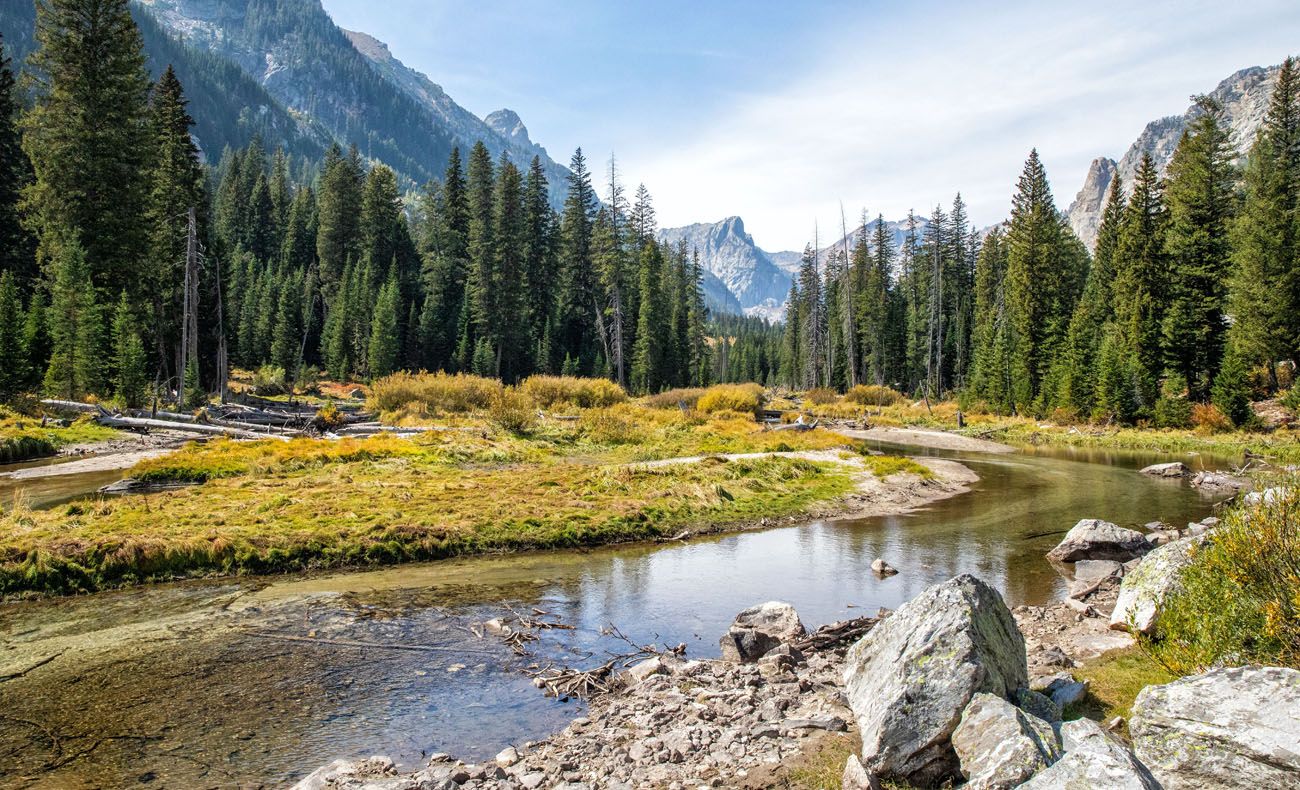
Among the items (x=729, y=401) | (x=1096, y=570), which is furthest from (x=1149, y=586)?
(x=729, y=401)

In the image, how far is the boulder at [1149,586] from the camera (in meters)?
9.35

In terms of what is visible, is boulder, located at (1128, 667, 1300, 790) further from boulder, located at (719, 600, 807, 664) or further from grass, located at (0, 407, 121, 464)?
grass, located at (0, 407, 121, 464)

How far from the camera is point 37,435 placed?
27828 millimetres

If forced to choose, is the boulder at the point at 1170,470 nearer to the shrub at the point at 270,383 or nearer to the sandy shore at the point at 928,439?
the sandy shore at the point at 928,439

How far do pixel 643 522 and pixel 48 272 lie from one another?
44.3 m

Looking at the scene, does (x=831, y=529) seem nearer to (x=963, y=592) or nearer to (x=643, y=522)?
(x=643, y=522)

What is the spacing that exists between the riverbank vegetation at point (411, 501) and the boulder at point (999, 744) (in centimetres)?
1275

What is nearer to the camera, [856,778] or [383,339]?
[856,778]

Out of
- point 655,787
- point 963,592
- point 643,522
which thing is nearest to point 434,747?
point 655,787

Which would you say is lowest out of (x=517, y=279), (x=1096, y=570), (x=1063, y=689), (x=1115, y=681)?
(x=1096, y=570)

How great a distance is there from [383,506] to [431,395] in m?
23.8

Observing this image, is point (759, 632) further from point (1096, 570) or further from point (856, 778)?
point (1096, 570)

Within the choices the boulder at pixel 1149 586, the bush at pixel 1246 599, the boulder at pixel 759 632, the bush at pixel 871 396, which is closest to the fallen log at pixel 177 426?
the boulder at pixel 759 632

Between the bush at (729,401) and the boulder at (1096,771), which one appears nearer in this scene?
the boulder at (1096,771)
